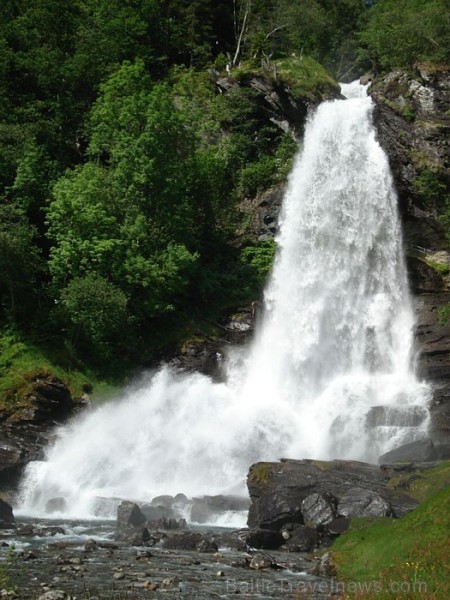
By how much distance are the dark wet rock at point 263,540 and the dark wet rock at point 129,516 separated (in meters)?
3.70

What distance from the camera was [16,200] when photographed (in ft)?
104

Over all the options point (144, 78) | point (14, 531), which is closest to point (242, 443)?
point (14, 531)

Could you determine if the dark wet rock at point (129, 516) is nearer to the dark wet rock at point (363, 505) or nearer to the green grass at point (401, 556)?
the dark wet rock at point (363, 505)

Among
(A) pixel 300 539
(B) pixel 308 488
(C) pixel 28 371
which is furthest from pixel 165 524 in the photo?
(C) pixel 28 371

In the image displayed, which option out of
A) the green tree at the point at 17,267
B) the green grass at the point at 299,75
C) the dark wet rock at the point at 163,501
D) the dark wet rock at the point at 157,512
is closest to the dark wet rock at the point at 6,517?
the dark wet rock at the point at 157,512

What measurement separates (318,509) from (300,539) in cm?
136

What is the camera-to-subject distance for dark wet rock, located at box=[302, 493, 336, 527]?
56.6 feet

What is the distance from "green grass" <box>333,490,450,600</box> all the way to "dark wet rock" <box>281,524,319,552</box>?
2326mm

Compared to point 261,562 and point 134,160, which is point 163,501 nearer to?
point 261,562

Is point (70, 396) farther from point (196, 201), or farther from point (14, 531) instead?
point (196, 201)

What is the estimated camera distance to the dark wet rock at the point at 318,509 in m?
17.3

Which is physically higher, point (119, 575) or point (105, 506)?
point (105, 506)

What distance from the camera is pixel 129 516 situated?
18.5 meters

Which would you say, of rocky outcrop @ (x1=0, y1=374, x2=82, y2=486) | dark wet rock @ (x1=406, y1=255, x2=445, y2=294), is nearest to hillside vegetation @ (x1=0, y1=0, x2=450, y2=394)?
rocky outcrop @ (x1=0, y1=374, x2=82, y2=486)
